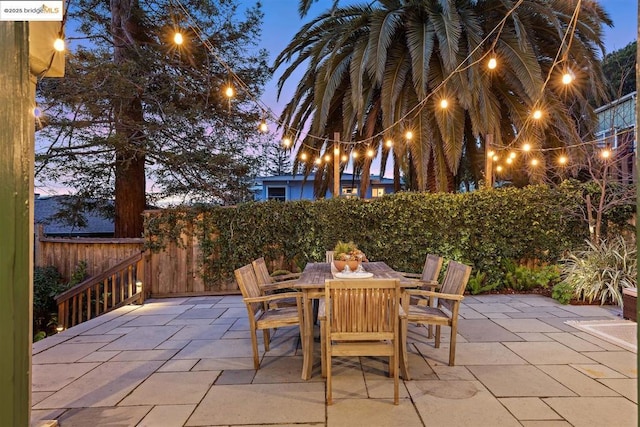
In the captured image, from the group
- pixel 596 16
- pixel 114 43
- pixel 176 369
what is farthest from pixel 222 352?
pixel 596 16

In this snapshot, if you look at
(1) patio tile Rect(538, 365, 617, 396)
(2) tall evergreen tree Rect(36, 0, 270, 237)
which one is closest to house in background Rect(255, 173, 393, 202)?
(2) tall evergreen tree Rect(36, 0, 270, 237)

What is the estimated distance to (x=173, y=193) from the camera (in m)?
8.16

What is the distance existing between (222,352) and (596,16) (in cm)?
902

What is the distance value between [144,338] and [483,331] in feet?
13.0

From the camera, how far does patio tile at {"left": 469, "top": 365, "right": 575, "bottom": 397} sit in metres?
2.83

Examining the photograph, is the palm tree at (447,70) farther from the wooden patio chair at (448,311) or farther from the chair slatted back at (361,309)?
the chair slatted back at (361,309)

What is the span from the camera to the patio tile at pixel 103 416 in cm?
247

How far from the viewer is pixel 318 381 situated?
3.09 metres

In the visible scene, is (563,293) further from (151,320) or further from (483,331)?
(151,320)

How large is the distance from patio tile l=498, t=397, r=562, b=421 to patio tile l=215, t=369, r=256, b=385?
1.97m

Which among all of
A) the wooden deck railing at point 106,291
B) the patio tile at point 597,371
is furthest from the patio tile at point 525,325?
the wooden deck railing at point 106,291

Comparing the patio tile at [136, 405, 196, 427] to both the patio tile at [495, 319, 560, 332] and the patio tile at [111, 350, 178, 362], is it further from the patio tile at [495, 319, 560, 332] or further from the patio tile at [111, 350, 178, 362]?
the patio tile at [495, 319, 560, 332]

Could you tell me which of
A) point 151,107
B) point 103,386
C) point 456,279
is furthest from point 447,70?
point 103,386

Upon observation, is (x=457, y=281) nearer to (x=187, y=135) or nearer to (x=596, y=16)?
(x=187, y=135)
